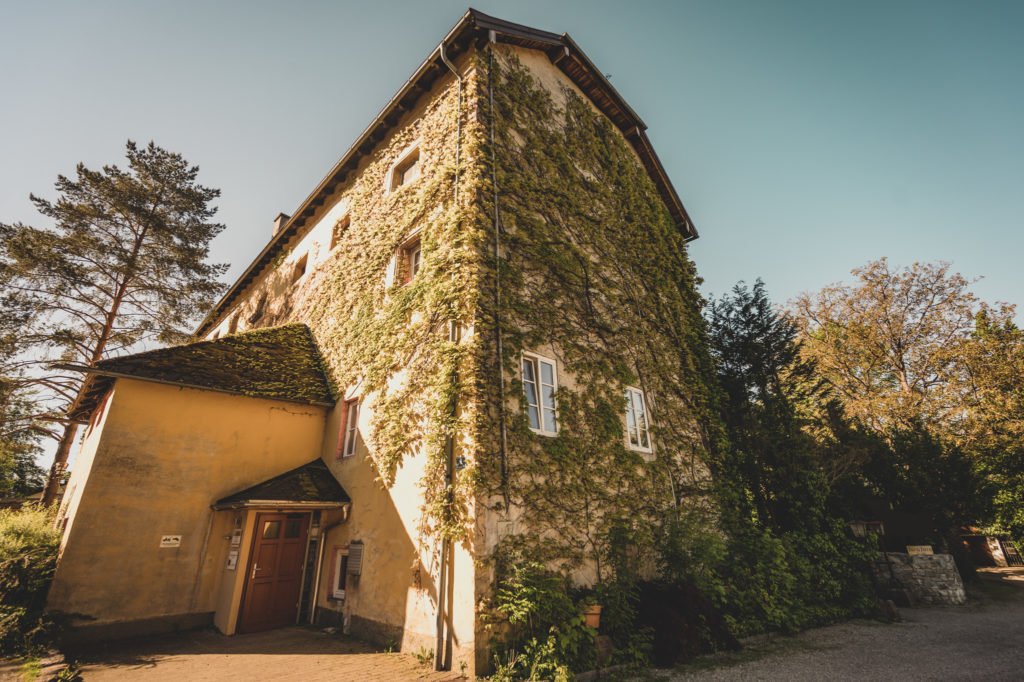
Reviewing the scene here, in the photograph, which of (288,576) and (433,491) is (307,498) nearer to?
(288,576)

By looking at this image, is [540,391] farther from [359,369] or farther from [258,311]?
[258,311]

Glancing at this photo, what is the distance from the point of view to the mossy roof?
29.4 ft

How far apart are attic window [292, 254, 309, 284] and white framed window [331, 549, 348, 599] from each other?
34.3 feet

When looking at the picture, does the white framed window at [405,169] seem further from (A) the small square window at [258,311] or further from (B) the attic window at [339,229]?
(A) the small square window at [258,311]

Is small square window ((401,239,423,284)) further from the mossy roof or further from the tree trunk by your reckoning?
the tree trunk

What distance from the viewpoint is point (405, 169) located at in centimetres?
1162

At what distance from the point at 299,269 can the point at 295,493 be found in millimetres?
9759

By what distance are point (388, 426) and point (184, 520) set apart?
4.81 m

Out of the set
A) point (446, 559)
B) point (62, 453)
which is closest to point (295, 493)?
point (446, 559)

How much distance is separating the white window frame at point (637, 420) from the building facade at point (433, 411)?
7cm

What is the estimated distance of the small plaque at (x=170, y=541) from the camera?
851 centimetres

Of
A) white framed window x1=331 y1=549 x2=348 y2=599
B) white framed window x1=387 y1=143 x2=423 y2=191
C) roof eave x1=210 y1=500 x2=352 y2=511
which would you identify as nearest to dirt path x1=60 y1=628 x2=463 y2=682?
white framed window x1=331 y1=549 x2=348 y2=599

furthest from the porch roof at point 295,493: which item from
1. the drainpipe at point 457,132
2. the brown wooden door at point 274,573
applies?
the drainpipe at point 457,132

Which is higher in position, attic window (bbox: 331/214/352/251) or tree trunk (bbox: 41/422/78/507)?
attic window (bbox: 331/214/352/251)
